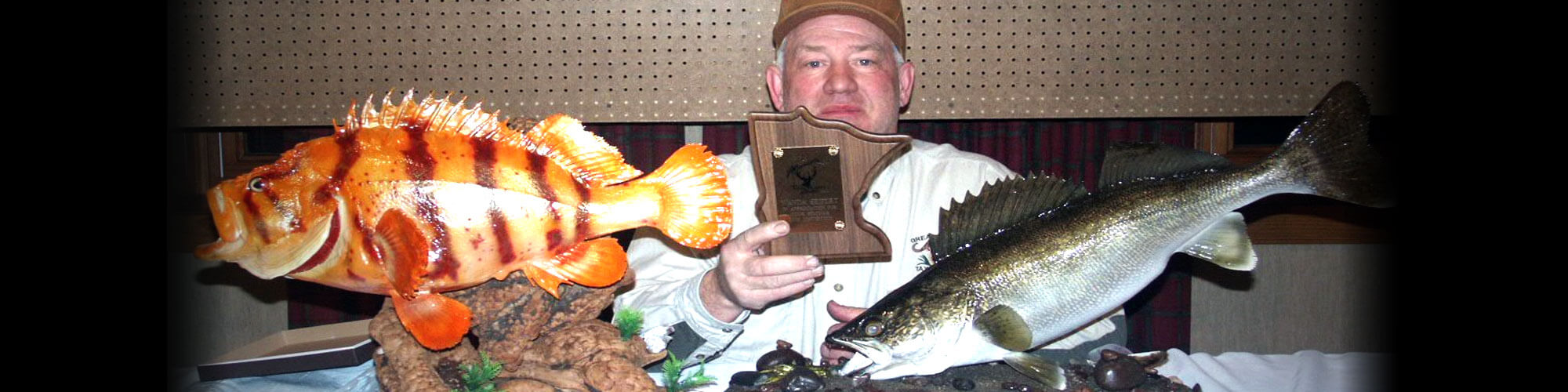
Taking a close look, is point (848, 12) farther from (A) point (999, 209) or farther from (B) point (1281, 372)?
(B) point (1281, 372)

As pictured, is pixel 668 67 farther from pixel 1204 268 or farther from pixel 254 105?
pixel 1204 268

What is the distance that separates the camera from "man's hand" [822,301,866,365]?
163 centimetres

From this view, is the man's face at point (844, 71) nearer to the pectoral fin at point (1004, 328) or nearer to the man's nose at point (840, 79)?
the man's nose at point (840, 79)

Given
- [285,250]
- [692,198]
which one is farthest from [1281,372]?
A: [285,250]

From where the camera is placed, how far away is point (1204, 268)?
270 cm

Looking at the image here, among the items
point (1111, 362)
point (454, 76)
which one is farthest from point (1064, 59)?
point (454, 76)

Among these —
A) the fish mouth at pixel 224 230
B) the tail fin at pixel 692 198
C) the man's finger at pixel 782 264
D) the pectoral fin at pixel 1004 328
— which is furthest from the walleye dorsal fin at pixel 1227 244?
the fish mouth at pixel 224 230

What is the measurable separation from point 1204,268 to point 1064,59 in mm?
986

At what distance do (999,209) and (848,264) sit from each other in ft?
1.77

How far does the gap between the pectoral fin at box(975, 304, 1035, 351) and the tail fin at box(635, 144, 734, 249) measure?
440 mm

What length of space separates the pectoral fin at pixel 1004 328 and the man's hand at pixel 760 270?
0.98 ft

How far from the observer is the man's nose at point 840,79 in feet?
6.12

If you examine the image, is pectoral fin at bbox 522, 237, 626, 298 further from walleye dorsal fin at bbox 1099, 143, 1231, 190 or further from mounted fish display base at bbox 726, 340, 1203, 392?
walleye dorsal fin at bbox 1099, 143, 1231, 190

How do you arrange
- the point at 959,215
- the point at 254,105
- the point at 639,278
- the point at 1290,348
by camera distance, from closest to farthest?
the point at 959,215 → the point at 639,278 → the point at 254,105 → the point at 1290,348
